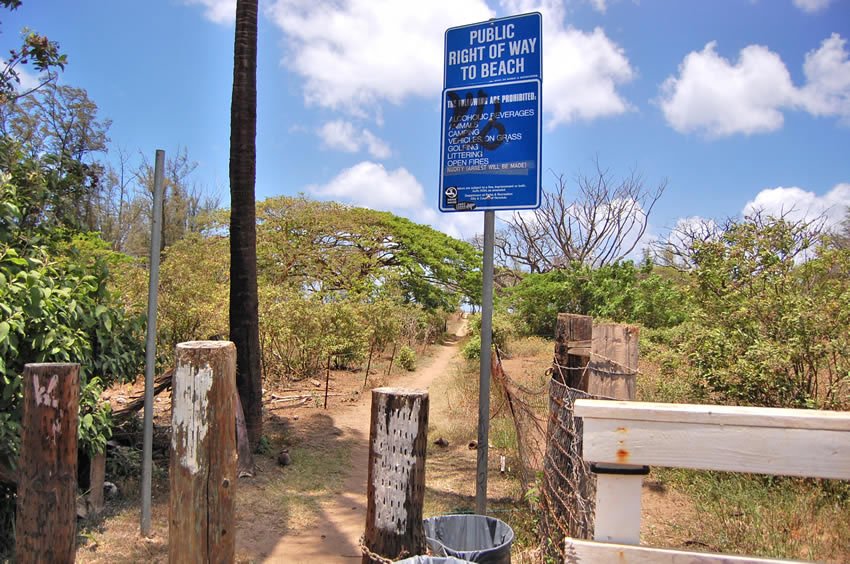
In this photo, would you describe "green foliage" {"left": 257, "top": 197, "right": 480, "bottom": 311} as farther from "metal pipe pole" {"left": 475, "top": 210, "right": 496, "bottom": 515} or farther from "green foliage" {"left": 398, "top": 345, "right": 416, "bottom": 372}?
"metal pipe pole" {"left": 475, "top": 210, "right": 496, "bottom": 515}

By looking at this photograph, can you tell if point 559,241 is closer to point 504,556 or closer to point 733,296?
point 733,296

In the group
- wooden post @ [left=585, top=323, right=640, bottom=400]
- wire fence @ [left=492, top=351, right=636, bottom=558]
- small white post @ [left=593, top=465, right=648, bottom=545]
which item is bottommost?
wire fence @ [left=492, top=351, right=636, bottom=558]

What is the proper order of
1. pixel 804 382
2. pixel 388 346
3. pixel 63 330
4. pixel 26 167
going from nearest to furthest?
pixel 63 330, pixel 26 167, pixel 804 382, pixel 388 346

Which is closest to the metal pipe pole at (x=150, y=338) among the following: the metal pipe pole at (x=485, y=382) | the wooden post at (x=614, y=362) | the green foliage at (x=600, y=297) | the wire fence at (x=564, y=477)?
the metal pipe pole at (x=485, y=382)

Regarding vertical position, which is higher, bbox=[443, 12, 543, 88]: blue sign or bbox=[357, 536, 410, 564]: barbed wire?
bbox=[443, 12, 543, 88]: blue sign

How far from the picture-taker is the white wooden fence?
5.36 feet

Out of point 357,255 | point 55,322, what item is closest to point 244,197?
point 55,322

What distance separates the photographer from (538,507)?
13.8 feet

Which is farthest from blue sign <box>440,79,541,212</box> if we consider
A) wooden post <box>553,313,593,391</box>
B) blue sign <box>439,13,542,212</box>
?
wooden post <box>553,313,593,391</box>

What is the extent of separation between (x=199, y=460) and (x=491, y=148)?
8.23 feet

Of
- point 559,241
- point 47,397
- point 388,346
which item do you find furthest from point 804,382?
point 559,241

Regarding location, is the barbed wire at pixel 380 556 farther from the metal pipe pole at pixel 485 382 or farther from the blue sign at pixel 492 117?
the blue sign at pixel 492 117

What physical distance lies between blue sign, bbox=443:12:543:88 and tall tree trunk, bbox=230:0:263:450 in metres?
3.32

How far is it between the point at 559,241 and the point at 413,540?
28634mm
